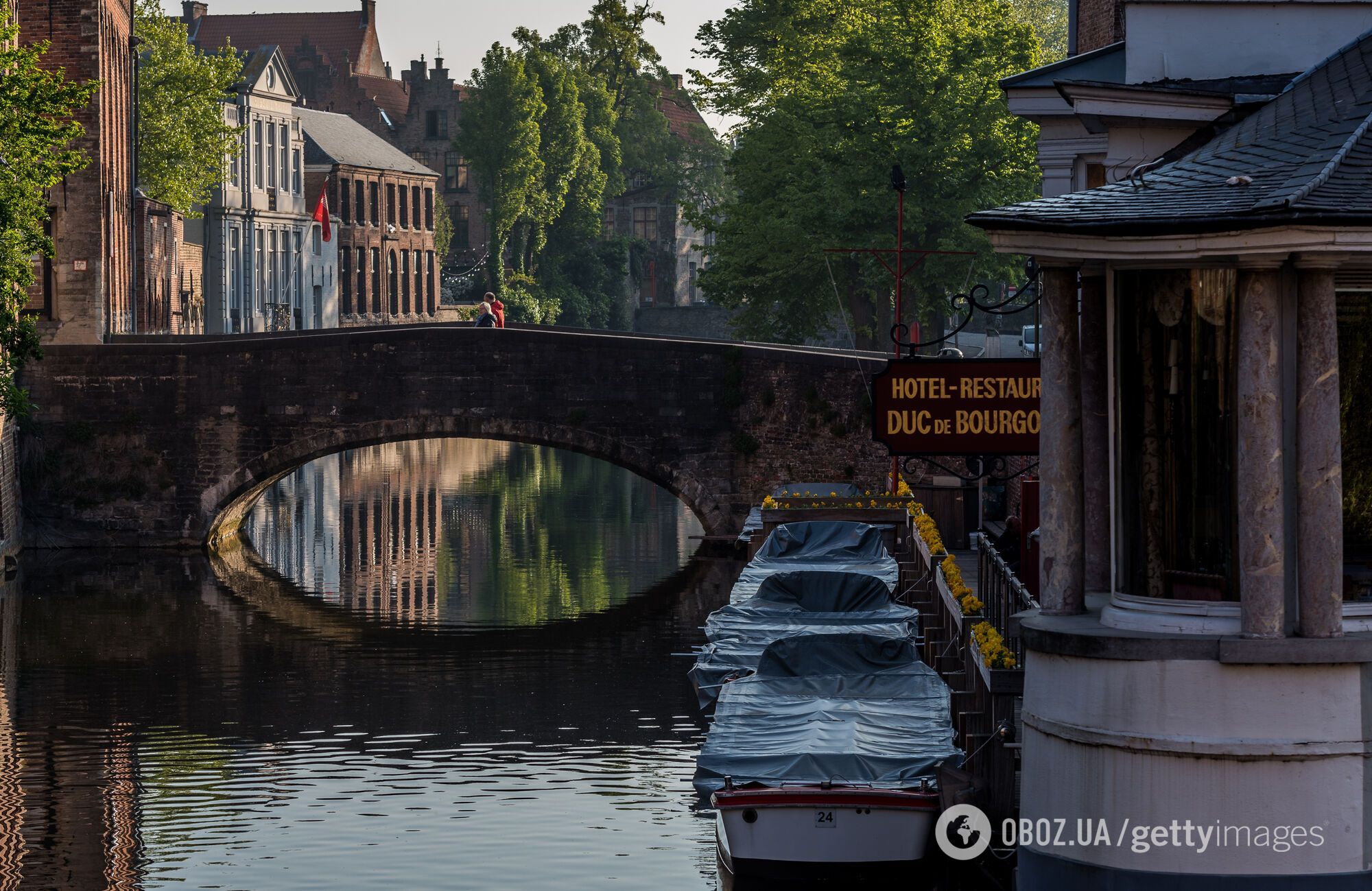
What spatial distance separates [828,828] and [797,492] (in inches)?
674

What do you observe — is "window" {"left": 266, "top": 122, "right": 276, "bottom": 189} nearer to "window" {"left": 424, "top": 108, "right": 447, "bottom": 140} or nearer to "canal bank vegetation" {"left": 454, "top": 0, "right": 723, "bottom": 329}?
"canal bank vegetation" {"left": 454, "top": 0, "right": 723, "bottom": 329}

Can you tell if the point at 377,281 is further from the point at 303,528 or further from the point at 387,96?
the point at 303,528

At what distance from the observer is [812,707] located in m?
17.0

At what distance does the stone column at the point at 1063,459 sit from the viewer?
9.83 metres

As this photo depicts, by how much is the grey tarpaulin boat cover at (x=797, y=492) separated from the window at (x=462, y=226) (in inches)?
2405

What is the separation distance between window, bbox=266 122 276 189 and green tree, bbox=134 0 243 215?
10606mm

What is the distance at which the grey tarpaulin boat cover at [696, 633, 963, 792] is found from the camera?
1548 cm

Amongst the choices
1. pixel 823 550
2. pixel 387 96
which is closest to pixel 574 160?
pixel 387 96

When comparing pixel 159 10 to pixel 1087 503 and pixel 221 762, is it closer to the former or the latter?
pixel 221 762

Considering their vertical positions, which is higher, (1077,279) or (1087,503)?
(1077,279)

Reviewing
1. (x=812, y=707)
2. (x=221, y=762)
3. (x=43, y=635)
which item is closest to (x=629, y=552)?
(x=43, y=635)

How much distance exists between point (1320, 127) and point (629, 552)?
99.9ft

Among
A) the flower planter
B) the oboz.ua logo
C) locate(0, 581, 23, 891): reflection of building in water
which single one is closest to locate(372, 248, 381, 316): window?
locate(0, 581, 23, 891): reflection of building in water

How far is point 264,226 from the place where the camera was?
68.9 m
